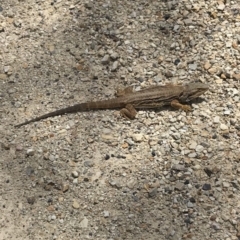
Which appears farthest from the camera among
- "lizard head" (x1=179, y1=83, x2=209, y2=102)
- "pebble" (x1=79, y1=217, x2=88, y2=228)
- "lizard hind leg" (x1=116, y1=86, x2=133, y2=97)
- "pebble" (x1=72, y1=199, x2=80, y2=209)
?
"lizard hind leg" (x1=116, y1=86, x2=133, y2=97)

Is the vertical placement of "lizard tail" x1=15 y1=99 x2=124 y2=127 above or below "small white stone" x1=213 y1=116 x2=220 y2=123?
above

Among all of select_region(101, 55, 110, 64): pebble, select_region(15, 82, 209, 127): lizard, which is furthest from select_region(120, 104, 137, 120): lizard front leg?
select_region(101, 55, 110, 64): pebble

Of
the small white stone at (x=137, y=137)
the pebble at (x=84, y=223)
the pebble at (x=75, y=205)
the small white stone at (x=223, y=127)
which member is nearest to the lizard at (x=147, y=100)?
the small white stone at (x=137, y=137)

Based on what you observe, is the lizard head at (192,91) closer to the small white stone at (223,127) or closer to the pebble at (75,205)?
the small white stone at (223,127)

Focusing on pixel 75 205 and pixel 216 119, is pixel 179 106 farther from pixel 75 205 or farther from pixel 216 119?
pixel 75 205

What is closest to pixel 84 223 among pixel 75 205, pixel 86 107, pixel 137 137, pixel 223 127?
pixel 75 205

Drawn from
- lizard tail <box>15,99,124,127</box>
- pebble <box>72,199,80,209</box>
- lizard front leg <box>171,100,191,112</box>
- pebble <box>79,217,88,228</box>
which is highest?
lizard tail <box>15,99,124,127</box>

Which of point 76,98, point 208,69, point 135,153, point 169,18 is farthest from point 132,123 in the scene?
point 169,18

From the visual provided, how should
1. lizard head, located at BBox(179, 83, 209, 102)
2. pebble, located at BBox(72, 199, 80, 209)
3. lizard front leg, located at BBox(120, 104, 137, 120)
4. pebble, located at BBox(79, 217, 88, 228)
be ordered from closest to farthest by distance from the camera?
1. pebble, located at BBox(79, 217, 88, 228)
2. pebble, located at BBox(72, 199, 80, 209)
3. lizard head, located at BBox(179, 83, 209, 102)
4. lizard front leg, located at BBox(120, 104, 137, 120)

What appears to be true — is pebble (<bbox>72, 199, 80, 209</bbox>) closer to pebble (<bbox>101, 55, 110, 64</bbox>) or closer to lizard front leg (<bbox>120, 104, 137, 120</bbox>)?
lizard front leg (<bbox>120, 104, 137, 120</bbox>)
